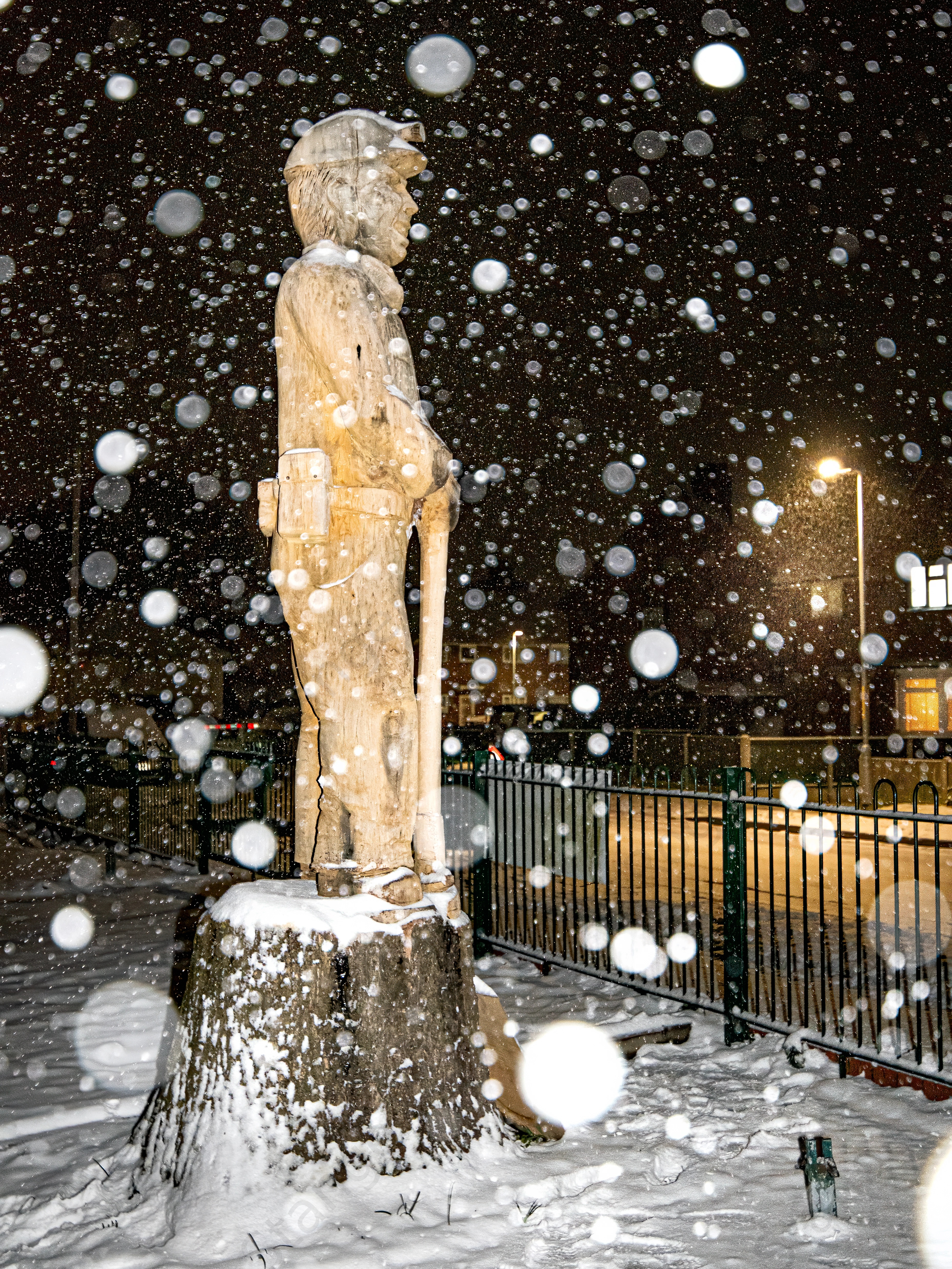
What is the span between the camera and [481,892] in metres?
8.19

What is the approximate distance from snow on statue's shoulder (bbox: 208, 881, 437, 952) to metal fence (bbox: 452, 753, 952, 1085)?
221 cm

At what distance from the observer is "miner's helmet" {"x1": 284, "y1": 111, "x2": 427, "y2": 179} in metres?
4.00

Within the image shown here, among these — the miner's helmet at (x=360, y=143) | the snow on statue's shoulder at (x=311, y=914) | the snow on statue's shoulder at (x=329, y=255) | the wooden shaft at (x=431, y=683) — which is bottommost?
the snow on statue's shoulder at (x=311, y=914)

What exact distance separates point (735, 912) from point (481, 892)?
8.91ft

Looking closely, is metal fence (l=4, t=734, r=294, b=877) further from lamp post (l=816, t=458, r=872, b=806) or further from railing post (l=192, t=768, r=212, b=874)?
lamp post (l=816, t=458, r=872, b=806)

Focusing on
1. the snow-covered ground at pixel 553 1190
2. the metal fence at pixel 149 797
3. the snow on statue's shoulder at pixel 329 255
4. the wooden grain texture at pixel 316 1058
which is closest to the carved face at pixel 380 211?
the snow on statue's shoulder at pixel 329 255

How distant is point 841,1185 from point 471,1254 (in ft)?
5.33

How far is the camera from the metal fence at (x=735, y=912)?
5.58 metres

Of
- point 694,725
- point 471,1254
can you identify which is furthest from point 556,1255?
point 694,725

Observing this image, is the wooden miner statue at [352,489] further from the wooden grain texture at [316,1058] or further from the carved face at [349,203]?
the wooden grain texture at [316,1058]

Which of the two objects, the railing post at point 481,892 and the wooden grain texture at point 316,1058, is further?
the railing post at point 481,892

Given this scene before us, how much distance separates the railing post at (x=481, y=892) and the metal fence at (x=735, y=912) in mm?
17

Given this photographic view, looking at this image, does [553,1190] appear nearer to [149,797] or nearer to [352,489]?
[352,489]

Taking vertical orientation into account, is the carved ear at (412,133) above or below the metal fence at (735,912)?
above
